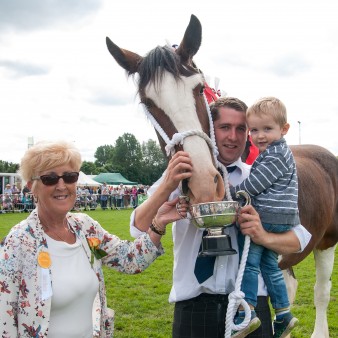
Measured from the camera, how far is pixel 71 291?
2.18 metres

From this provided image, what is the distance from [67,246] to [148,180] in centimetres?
6418

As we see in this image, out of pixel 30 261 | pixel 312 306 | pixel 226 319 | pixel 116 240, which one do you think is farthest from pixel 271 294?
pixel 312 306

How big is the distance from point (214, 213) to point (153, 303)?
4611 millimetres

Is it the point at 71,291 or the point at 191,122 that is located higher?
the point at 191,122

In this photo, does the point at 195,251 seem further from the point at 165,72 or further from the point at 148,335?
the point at 148,335

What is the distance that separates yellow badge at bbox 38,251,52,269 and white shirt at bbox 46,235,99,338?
0.23ft

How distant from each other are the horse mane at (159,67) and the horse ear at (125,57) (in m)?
0.13

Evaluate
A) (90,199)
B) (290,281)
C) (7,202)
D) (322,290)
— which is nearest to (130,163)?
(90,199)

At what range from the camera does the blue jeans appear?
2285mm

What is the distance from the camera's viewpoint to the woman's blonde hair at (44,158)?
2.25 meters

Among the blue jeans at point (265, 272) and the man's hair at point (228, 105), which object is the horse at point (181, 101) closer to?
the man's hair at point (228, 105)

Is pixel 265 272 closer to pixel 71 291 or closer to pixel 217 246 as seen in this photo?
pixel 217 246

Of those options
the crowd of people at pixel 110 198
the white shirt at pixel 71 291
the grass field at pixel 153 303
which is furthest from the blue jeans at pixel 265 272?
the crowd of people at pixel 110 198

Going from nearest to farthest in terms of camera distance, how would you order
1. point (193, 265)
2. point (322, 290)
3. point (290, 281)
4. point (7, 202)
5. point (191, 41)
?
point (193, 265) → point (191, 41) → point (290, 281) → point (322, 290) → point (7, 202)
